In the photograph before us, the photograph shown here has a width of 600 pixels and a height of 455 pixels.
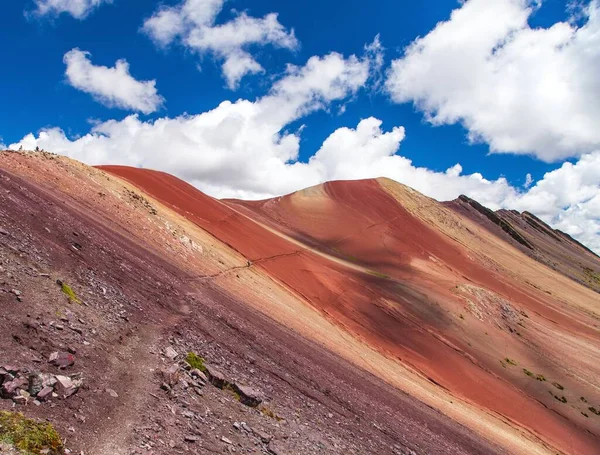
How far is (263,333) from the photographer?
1758 cm

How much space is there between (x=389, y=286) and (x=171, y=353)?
113ft

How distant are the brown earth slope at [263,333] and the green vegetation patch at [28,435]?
41 cm

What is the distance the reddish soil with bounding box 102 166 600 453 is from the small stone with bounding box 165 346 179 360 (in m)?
20.6

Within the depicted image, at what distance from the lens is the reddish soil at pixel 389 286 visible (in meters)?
31.2

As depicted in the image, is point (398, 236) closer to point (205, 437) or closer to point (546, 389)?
point (546, 389)

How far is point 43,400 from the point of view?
7.22m

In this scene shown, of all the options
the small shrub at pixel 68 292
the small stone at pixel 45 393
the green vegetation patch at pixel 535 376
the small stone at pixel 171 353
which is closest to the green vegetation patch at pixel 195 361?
the small stone at pixel 171 353

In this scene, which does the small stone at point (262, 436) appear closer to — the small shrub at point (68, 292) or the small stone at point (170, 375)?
the small stone at point (170, 375)

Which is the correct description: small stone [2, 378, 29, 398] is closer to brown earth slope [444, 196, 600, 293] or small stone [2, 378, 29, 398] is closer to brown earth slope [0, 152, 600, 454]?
brown earth slope [0, 152, 600, 454]

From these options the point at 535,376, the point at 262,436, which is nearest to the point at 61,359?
the point at 262,436

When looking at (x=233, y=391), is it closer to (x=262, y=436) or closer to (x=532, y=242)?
(x=262, y=436)

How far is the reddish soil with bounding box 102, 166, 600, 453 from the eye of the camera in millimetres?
31234

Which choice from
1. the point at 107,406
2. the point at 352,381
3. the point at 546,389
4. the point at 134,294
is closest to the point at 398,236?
the point at 546,389

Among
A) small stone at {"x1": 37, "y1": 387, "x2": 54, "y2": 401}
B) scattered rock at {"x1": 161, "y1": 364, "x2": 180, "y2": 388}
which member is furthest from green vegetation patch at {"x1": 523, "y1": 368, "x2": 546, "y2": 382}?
small stone at {"x1": 37, "y1": 387, "x2": 54, "y2": 401}
